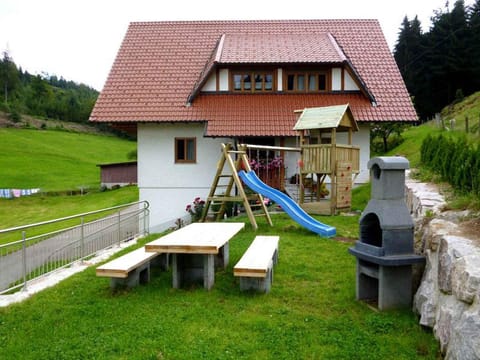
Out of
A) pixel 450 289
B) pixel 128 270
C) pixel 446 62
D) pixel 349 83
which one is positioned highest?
pixel 446 62

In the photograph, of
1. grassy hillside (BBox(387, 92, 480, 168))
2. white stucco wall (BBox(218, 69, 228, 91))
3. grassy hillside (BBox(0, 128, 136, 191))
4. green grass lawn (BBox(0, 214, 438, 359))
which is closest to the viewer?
green grass lawn (BBox(0, 214, 438, 359))

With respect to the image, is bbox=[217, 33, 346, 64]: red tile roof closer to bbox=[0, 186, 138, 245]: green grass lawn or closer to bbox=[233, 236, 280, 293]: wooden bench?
bbox=[233, 236, 280, 293]: wooden bench

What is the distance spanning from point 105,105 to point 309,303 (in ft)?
45.9

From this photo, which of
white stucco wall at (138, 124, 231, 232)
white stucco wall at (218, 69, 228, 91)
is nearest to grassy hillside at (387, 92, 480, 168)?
white stucco wall at (218, 69, 228, 91)

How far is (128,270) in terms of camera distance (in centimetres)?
545

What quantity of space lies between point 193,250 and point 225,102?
12.2 m

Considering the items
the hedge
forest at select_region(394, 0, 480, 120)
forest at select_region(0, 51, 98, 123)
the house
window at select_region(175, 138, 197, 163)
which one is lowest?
the hedge

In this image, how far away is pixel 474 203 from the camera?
17.4ft

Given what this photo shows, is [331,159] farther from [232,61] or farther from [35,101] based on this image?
[35,101]

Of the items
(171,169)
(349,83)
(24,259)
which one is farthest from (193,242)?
(349,83)

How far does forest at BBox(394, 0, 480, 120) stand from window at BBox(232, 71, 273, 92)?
89.5 ft

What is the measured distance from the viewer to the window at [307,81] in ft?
56.8

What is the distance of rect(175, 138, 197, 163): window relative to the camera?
16.9 meters

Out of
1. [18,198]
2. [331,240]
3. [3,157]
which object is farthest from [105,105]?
[3,157]
